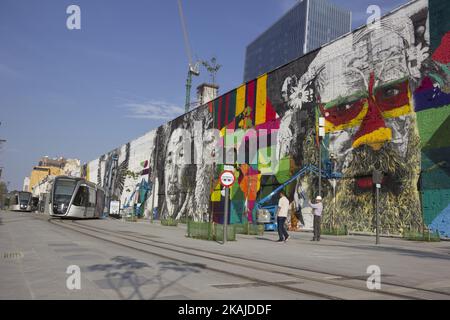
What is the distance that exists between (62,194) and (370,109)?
75.9 ft

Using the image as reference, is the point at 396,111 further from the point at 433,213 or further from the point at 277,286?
the point at 277,286

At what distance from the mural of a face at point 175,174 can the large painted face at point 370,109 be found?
2672cm

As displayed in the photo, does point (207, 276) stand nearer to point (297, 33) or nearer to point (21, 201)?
point (21, 201)

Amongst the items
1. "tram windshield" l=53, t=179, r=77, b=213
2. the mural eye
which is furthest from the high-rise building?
the mural eye

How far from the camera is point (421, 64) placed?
22.5m

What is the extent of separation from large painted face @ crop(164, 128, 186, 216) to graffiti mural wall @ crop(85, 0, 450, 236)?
8387mm

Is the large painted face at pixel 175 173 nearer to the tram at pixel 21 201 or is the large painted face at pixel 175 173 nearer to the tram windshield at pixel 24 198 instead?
the tram windshield at pixel 24 198

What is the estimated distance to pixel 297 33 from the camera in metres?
152

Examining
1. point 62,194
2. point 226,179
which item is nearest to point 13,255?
point 226,179

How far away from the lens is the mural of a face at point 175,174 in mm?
51875

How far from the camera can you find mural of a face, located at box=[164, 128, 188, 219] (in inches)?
2042

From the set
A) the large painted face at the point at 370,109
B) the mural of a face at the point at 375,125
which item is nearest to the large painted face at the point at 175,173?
the large painted face at the point at 370,109

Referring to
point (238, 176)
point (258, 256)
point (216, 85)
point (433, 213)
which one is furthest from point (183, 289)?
point (216, 85)

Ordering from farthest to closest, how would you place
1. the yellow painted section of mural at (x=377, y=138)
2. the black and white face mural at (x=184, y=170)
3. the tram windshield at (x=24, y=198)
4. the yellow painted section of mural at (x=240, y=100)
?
the tram windshield at (x=24, y=198), the black and white face mural at (x=184, y=170), the yellow painted section of mural at (x=240, y=100), the yellow painted section of mural at (x=377, y=138)
